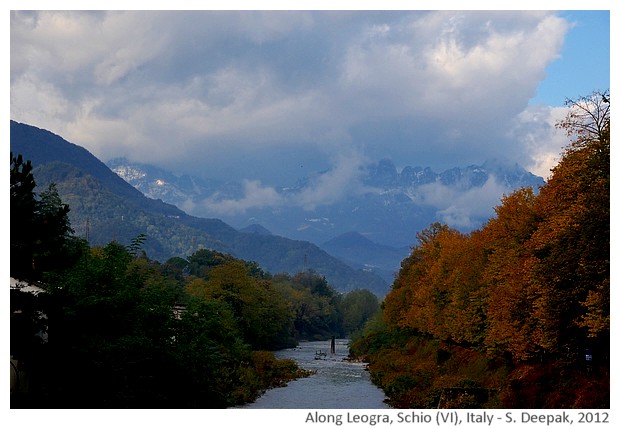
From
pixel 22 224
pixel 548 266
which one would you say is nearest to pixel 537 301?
pixel 548 266

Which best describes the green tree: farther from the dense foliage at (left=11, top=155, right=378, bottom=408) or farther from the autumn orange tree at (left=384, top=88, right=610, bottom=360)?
the autumn orange tree at (left=384, top=88, right=610, bottom=360)

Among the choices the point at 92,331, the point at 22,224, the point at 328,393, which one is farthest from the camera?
the point at 328,393

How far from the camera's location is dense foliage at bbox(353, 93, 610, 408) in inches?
1422

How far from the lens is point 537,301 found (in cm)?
4234

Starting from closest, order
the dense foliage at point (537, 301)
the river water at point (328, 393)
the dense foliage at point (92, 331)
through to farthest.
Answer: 1. the dense foliage at point (92, 331)
2. the dense foliage at point (537, 301)
3. the river water at point (328, 393)

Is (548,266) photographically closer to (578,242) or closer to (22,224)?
(578,242)

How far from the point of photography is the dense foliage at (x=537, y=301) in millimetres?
36125

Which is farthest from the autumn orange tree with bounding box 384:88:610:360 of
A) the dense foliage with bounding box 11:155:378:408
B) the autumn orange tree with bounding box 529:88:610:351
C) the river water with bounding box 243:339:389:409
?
the dense foliage with bounding box 11:155:378:408

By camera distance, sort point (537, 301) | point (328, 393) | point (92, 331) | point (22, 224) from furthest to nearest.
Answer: point (328, 393), point (537, 301), point (92, 331), point (22, 224)

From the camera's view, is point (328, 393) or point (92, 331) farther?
point (328, 393)

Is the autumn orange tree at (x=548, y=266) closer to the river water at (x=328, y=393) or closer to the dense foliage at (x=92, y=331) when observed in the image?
the river water at (x=328, y=393)

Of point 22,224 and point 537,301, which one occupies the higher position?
point 22,224

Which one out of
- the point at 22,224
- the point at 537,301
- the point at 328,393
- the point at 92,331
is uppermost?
the point at 22,224

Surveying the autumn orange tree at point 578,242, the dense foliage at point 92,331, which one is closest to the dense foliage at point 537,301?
the autumn orange tree at point 578,242
